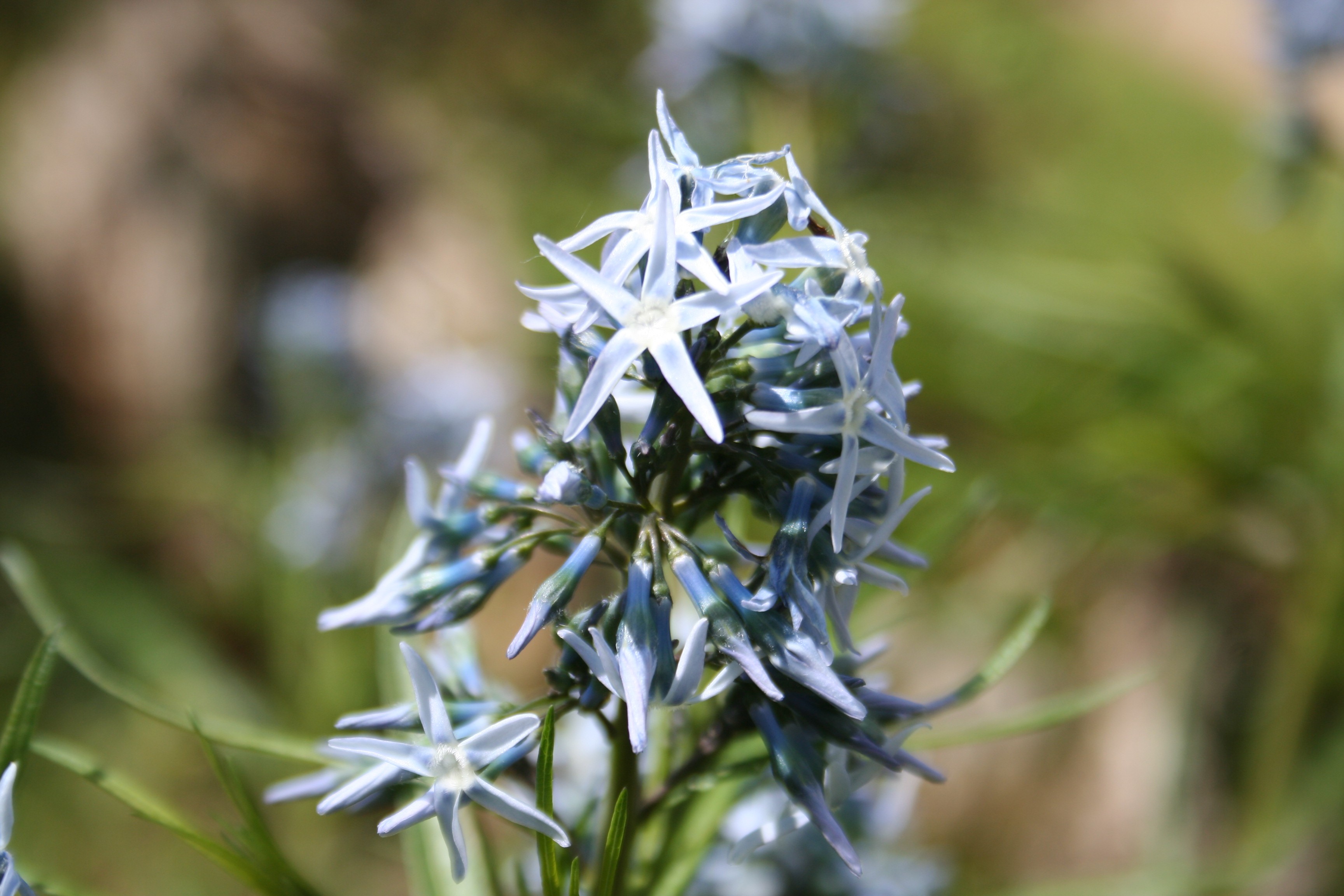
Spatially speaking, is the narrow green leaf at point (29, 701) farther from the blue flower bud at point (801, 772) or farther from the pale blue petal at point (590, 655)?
the blue flower bud at point (801, 772)

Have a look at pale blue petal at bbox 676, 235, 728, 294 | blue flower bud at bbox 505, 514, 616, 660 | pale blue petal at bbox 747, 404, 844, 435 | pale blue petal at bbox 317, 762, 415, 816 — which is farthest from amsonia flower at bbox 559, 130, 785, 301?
pale blue petal at bbox 317, 762, 415, 816

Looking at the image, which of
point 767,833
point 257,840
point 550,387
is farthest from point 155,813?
point 550,387

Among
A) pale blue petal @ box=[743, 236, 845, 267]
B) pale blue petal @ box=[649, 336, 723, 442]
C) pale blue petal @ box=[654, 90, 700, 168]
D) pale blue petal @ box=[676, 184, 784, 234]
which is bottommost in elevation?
pale blue petal @ box=[649, 336, 723, 442]

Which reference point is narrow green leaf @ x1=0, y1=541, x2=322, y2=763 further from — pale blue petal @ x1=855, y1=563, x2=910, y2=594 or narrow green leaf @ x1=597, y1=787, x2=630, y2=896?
pale blue petal @ x1=855, y1=563, x2=910, y2=594

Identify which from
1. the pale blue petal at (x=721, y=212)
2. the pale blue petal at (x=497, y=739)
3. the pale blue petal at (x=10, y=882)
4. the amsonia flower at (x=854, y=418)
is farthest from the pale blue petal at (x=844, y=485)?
the pale blue petal at (x=10, y=882)

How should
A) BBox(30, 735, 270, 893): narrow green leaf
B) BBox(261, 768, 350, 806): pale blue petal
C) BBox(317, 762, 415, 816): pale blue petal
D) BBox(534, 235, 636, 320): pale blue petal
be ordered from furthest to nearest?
BBox(261, 768, 350, 806): pale blue petal < BBox(30, 735, 270, 893): narrow green leaf < BBox(317, 762, 415, 816): pale blue petal < BBox(534, 235, 636, 320): pale blue petal
